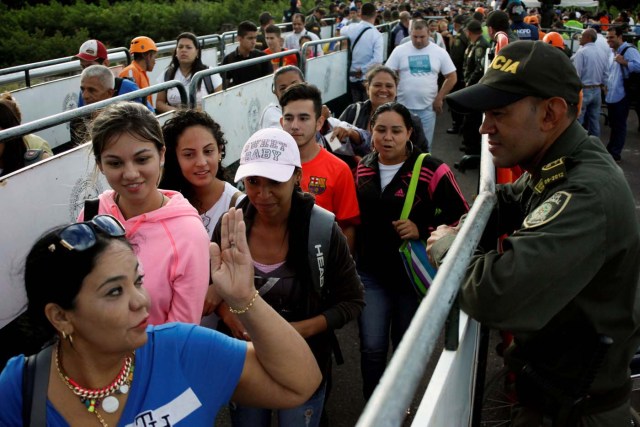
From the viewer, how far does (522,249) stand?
1.64 m

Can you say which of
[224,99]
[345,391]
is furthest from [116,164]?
[224,99]

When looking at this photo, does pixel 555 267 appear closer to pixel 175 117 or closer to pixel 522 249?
pixel 522 249

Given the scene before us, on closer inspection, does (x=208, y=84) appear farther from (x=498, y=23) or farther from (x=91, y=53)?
(x=498, y=23)

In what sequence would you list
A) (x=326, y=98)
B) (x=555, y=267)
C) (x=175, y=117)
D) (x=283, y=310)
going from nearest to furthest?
(x=555, y=267), (x=283, y=310), (x=175, y=117), (x=326, y=98)

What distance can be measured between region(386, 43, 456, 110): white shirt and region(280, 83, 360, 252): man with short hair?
3.78 meters

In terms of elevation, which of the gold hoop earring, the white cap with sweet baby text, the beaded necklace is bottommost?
the beaded necklace

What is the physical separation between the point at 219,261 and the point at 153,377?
0.38 meters

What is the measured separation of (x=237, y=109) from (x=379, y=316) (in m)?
3.69

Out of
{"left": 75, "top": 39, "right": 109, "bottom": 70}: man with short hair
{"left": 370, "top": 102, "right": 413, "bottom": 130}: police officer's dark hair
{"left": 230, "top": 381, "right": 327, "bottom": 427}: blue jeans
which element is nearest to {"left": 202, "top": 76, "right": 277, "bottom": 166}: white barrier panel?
{"left": 75, "top": 39, "right": 109, "bottom": 70}: man with short hair

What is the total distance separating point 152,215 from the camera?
7.96ft

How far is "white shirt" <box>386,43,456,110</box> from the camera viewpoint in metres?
7.61

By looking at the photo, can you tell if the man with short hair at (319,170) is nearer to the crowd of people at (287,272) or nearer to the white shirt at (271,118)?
the crowd of people at (287,272)

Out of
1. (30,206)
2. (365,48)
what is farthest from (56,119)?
(365,48)

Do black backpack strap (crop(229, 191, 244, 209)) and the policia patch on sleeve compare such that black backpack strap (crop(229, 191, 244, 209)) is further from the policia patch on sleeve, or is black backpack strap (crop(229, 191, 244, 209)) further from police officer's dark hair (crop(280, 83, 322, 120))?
the policia patch on sleeve
